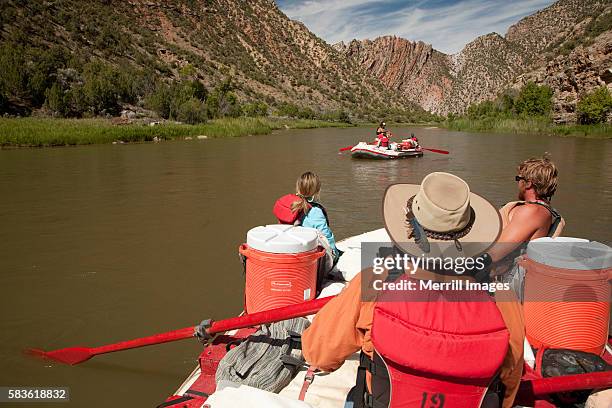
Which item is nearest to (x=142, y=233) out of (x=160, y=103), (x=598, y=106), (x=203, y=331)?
(x=203, y=331)

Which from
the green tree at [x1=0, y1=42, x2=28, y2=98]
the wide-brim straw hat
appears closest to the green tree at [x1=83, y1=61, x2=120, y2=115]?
the green tree at [x1=0, y1=42, x2=28, y2=98]

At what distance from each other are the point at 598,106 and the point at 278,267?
48.5 metres

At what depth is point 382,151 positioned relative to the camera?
68.9ft

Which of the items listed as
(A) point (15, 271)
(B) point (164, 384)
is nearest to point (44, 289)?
(A) point (15, 271)

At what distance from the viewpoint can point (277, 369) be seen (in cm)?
301

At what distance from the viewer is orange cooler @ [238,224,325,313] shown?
3.59m

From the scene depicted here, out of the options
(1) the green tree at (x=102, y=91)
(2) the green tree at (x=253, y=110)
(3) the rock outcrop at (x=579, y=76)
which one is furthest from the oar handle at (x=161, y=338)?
(3) the rock outcrop at (x=579, y=76)

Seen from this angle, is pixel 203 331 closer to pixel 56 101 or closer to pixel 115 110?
pixel 56 101

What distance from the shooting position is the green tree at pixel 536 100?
51891 mm

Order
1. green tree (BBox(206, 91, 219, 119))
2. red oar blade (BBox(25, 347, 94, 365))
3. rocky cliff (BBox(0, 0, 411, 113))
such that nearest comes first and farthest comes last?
red oar blade (BBox(25, 347, 94, 365))
green tree (BBox(206, 91, 219, 119))
rocky cliff (BBox(0, 0, 411, 113))

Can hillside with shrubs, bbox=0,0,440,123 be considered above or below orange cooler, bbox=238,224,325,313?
above

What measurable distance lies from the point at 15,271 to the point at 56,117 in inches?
1206

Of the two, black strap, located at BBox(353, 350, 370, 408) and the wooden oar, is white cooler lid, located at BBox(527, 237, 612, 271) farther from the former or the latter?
black strap, located at BBox(353, 350, 370, 408)

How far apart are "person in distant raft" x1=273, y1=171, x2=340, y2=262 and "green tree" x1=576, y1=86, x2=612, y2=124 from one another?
1862 inches
